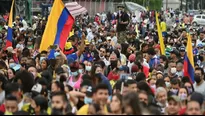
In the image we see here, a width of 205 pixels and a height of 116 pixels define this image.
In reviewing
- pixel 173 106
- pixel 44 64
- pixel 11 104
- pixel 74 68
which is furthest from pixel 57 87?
pixel 44 64

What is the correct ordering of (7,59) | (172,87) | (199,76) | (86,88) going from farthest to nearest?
(7,59)
(199,76)
(172,87)
(86,88)

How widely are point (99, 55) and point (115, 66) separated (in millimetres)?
2905

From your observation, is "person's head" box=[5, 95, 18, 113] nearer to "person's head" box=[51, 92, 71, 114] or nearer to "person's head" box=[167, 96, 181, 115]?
"person's head" box=[51, 92, 71, 114]

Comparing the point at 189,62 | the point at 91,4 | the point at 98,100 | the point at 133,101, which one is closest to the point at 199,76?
the point at 189,62

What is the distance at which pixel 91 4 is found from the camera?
63.1 m

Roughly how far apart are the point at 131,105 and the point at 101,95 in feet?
4.57

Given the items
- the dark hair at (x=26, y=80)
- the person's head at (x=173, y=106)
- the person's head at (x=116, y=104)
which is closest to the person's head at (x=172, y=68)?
the dark hair at (x=26, y=80)

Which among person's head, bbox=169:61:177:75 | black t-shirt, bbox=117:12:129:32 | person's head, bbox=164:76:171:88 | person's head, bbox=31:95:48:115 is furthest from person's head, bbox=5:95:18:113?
black t-shirt, bbox=117:12:129:32

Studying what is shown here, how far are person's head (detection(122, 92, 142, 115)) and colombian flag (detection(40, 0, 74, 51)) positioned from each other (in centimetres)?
907

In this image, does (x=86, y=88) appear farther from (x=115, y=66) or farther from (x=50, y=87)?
(x=115, y=66)

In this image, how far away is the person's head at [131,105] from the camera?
894cm

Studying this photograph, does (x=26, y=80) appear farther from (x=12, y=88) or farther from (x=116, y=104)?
Answer: (x=116, y=104)

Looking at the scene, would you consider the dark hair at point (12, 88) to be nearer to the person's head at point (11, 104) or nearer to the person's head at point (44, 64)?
the person's head at point (11, 104)

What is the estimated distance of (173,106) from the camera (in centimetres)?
1067
